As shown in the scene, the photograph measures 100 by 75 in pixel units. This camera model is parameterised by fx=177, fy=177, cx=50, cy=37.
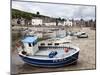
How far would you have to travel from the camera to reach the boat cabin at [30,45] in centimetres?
208

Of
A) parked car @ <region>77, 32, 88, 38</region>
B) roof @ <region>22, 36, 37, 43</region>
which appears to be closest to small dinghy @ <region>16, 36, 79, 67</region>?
roof @ <region>22, 36, 37, 43</region>

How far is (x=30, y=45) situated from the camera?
6.86ft

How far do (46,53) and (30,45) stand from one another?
0.22m

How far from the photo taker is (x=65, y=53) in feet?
7.24

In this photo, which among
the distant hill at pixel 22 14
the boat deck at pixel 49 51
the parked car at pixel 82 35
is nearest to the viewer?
the distant hill at pixel 22 14

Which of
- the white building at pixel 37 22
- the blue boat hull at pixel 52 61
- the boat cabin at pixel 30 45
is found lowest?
the blue boat hull at pixel 52 61

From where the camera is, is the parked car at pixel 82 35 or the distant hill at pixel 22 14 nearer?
the distant hill at pixel 22 14

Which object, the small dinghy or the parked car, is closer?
the small dinghy

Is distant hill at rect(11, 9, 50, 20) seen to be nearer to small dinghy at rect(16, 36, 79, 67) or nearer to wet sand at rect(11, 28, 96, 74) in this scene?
small dinghy at rect(16, 36, 79, 67)

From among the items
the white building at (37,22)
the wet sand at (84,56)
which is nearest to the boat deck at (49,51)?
the wet sand at (84,56)

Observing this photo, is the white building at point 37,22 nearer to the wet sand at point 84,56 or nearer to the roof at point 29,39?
the roof at point 29,39

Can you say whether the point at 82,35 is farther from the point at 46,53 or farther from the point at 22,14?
the point at 22,14

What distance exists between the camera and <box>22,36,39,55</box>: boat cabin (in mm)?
2076

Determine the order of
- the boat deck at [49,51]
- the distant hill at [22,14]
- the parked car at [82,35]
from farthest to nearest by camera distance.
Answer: the parked car at [82,35], the boat deck at [49,51], the distant hill at [22,14]
